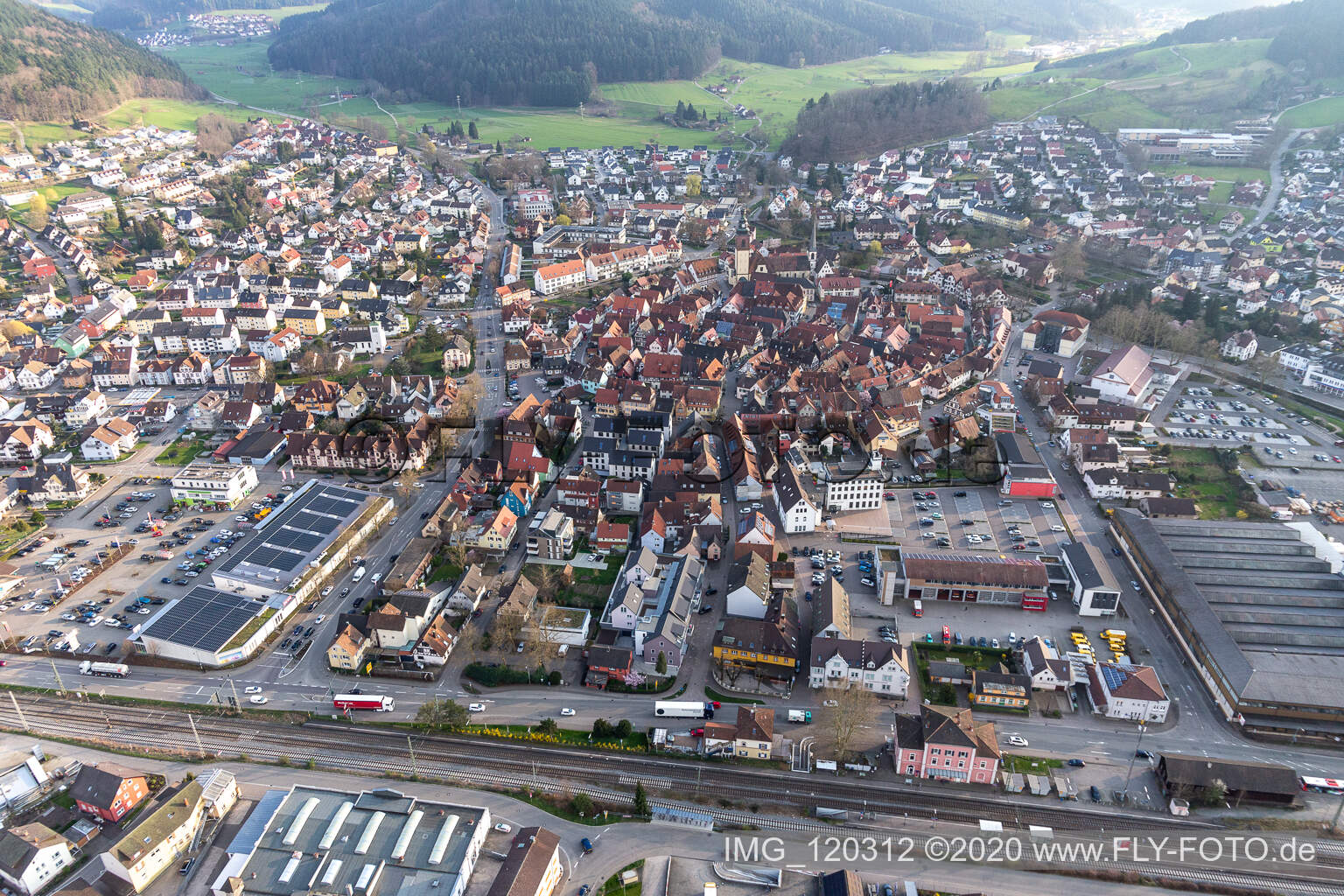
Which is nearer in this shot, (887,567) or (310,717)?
(310,717)

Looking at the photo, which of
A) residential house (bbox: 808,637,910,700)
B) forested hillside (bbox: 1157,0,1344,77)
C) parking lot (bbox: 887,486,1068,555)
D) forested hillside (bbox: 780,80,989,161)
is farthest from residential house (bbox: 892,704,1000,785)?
forested hillside (bbox: 1157,0,1344,77)

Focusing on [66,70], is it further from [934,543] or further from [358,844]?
[934,543]

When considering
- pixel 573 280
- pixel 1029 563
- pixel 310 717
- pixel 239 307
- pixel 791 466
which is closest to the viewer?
pixel 310 717

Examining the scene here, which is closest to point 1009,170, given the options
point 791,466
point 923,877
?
point 791,466

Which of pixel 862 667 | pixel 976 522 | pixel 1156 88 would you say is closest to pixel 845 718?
pixel 862 667

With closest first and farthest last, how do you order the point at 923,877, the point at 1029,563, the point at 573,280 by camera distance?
the point at 923,877 → the point at 1029,563 → the point at 573,280

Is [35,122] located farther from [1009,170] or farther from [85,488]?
[1009,170]
